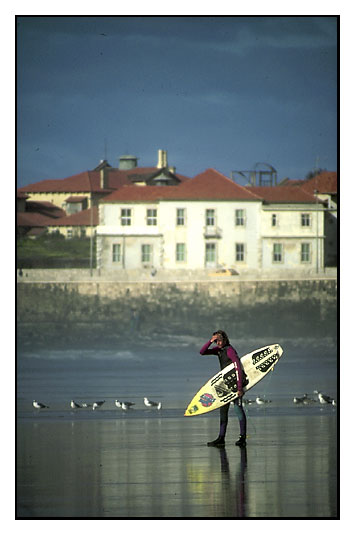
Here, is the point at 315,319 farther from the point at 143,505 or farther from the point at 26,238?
the point at 143,505

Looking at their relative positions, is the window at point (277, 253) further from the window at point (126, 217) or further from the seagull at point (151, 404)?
the seagull at point (151, 404)

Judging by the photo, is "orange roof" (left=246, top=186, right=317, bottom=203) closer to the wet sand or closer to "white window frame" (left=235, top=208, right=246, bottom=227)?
"white window frame" (left=235, top=208, right=246, bottom=227)

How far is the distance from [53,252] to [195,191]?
559 cm

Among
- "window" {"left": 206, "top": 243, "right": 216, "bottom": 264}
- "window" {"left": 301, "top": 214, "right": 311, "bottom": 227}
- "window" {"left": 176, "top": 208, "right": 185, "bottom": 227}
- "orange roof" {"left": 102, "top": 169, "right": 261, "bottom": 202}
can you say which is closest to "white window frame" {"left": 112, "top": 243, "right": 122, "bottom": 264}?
"orange roof" {"left": 102, "top": 169, "right": 261, "bottom": 202}

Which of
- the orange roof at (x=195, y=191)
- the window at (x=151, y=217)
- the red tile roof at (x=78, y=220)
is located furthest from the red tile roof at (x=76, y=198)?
the window at (x=151, y=217)

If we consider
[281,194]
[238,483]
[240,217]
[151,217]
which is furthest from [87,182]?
[238,483]

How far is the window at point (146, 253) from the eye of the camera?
36.1 m

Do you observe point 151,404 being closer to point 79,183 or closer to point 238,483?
point 238,483

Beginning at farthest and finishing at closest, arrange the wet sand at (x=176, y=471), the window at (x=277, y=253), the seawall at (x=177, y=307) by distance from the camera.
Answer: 1. the window at (x=277, y=253)
2. the seawall at (x=177, y=307)
3. the wet sand at (x=176, y=471)

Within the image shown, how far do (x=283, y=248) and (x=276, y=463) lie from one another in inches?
1142

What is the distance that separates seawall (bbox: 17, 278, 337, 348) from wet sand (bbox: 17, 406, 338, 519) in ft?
74.9

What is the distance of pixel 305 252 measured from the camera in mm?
35688

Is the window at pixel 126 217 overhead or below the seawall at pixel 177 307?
overhead

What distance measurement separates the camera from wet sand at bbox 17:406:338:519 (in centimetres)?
603
